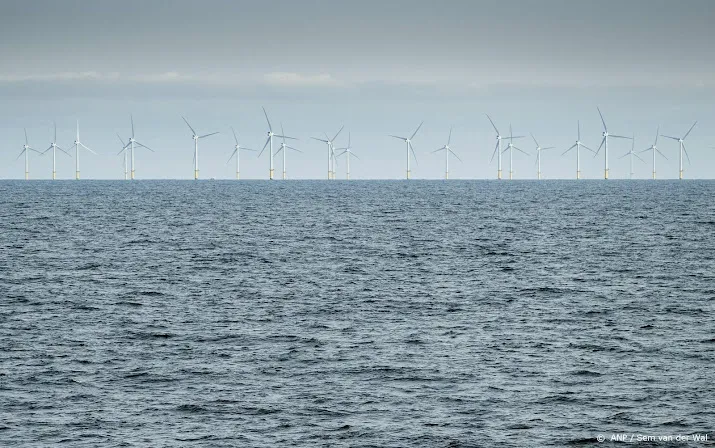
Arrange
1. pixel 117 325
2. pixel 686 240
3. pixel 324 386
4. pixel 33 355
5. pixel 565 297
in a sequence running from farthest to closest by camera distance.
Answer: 1. pixel 686 240
2. pixel 565 297
3. pixel 117 325
4. pixel 33 355
5. pixel 324 386

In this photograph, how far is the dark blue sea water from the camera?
1187 inches

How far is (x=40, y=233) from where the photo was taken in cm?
9919

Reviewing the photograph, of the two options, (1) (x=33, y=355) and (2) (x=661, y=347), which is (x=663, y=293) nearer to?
(2) (x=661, y=347)

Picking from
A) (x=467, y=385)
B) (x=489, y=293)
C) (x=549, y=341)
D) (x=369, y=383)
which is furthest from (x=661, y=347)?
(x=489, y=293)

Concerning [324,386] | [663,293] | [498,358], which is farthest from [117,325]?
[663,293]

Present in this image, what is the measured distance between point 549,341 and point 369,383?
1072cm

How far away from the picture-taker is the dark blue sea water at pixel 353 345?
30141 mm

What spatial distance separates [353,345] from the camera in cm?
4119

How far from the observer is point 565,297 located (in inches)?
2180

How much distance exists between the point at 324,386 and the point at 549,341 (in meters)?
12.1

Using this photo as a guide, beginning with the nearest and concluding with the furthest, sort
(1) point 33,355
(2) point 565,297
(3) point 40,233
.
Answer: (1) point 33,355 < (2) point 565,297 < (3) point 40,233

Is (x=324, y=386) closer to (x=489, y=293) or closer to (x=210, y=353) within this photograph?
(x=210, y=353)

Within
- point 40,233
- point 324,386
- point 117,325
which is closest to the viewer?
point 324,386

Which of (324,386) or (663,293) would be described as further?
(663,293)
